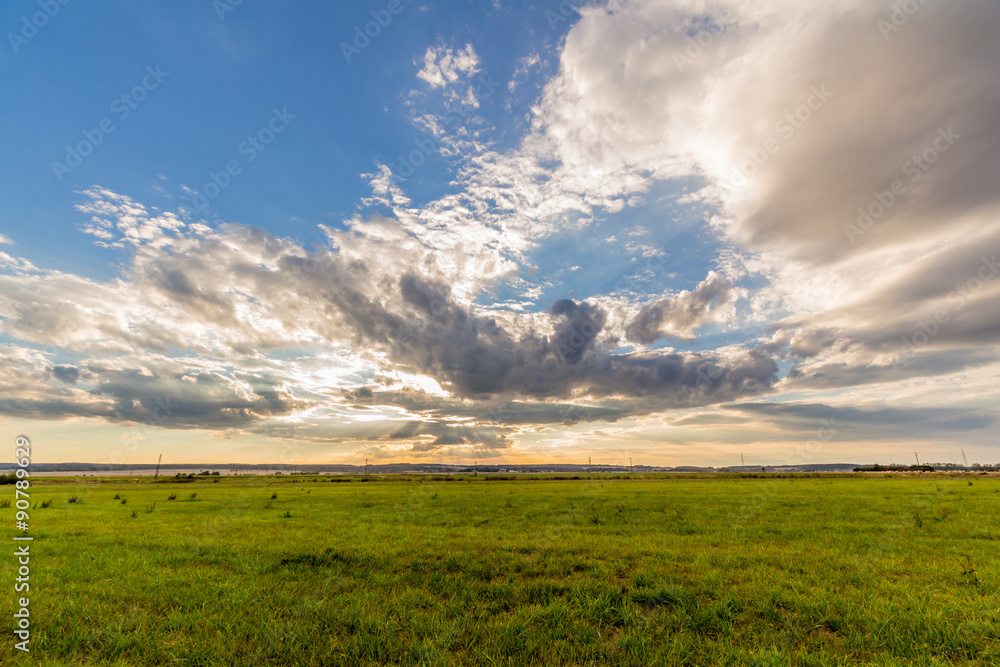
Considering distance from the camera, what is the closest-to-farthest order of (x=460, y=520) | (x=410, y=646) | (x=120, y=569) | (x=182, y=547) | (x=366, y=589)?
(x=410, y=646)
(x=366, y=589)
(x=120, y=569)
(x=182, y=547)
(x=460, y=520)

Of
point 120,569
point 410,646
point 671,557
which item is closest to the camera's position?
point 410,646

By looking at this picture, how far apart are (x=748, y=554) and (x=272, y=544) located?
49.3ft

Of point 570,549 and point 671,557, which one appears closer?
point 671,557

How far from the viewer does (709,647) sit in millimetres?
6492

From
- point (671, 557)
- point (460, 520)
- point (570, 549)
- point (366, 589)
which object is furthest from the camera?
point (460, 520)

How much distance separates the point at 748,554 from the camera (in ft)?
39.0

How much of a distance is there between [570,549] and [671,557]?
9.48 ft

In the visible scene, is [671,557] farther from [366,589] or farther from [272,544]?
[272,544]

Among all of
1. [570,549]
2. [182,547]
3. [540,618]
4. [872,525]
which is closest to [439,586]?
[540,618]

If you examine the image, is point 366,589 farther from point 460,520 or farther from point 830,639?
point 460,520

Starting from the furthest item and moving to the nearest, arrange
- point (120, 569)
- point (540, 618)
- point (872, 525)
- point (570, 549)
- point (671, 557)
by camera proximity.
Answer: point (872, 525) < point (570, 549) < point (671, 557) < point (120, 569) < point (540, 618)

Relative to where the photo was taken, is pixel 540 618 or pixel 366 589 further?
pixel 366 589

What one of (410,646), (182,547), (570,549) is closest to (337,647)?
(410,646)

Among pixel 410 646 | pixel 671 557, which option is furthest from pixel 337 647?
pixel 671 557
